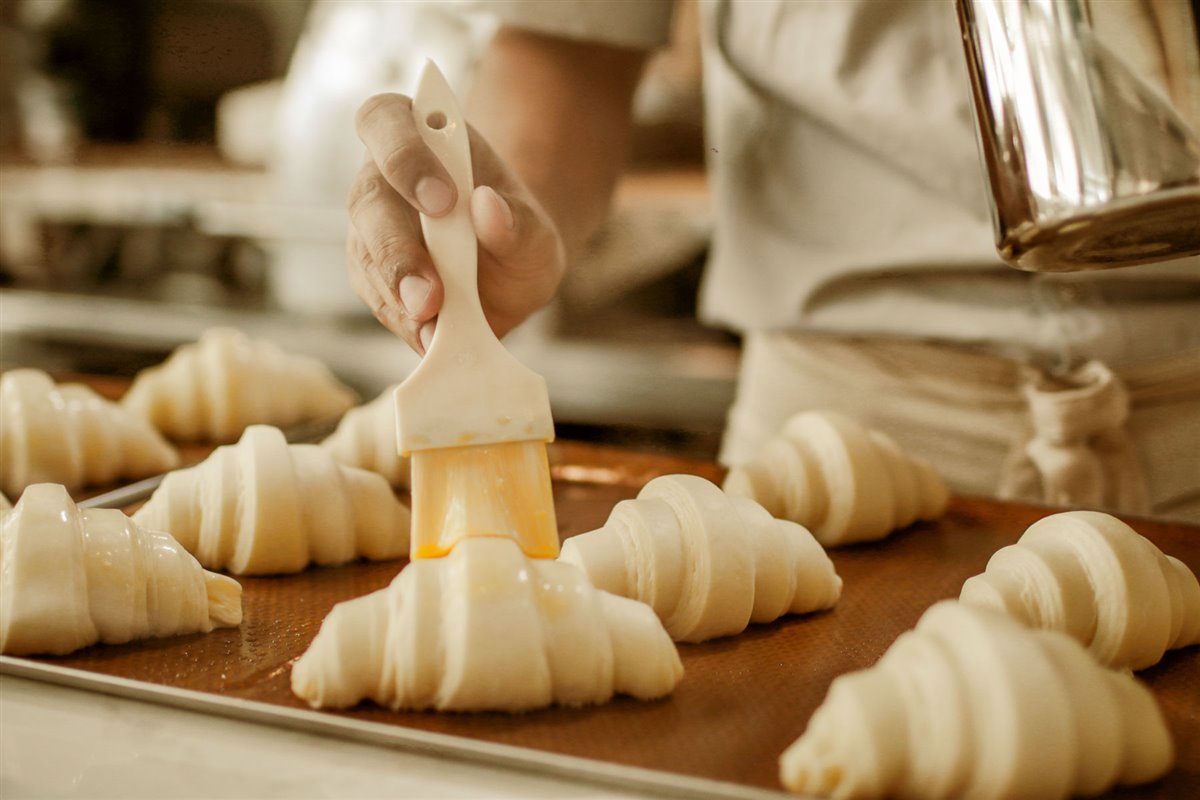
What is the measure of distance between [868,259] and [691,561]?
2.24 ft

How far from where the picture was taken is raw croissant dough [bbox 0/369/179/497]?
1.42 metres

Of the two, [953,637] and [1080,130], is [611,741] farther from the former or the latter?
[1080,130]

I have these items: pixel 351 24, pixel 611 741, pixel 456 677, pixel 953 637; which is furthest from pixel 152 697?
pixel 351 24

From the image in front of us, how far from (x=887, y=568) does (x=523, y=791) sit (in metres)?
0.59

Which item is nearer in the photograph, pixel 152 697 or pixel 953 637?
pixel 953 637

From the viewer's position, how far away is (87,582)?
3.06ft

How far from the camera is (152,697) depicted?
0.85m

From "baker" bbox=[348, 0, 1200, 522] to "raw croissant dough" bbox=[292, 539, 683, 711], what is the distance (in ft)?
1.53

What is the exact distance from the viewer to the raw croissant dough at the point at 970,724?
0.68 meters

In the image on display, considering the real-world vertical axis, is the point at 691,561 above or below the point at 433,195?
below

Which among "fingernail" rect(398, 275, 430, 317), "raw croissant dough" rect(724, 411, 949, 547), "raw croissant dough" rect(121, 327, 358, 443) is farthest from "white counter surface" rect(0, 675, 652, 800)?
"raw croissant dough" rect(121, 327, 358, 443)

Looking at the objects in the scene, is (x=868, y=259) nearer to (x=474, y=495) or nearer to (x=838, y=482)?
(x=838, y=482)

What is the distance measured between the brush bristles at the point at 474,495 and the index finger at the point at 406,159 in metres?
0.21

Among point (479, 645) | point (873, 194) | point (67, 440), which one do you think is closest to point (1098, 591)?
point (479, 645)
